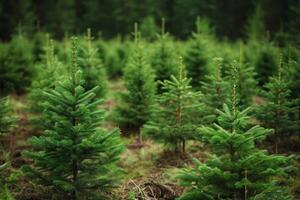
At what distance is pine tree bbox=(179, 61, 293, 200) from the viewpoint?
566 cm

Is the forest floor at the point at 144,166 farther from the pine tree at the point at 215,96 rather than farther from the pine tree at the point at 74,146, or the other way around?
the pine tree at the point at 215,96

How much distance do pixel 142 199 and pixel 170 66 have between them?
6824mm

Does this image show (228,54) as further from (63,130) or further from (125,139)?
(63,130)

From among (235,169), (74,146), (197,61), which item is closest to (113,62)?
(197,61)

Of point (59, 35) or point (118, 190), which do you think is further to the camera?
point (59, 35)

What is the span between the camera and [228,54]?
18359 mm

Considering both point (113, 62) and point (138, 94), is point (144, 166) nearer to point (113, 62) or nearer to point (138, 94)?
point (138, 94)

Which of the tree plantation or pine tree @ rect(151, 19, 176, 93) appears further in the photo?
pine tree @ rect(151, 19, 176, 93)

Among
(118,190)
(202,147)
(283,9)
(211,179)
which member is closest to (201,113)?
(202,147)

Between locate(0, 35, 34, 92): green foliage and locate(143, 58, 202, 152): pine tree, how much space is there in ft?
26.2

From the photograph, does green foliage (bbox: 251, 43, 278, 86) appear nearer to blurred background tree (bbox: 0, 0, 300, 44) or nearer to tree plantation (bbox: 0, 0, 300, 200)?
tree plantation (bbox: 0, 0, 300, 200)

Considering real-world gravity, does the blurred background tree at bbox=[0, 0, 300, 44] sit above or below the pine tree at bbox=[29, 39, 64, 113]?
above

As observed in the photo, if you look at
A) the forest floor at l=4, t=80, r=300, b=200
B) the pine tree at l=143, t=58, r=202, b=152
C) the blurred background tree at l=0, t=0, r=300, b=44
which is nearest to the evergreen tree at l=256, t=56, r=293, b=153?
the forest floor at l=4, t=80, r=300, b=200

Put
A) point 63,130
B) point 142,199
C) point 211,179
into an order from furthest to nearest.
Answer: point 142,199
point 63,130
point 211,179
